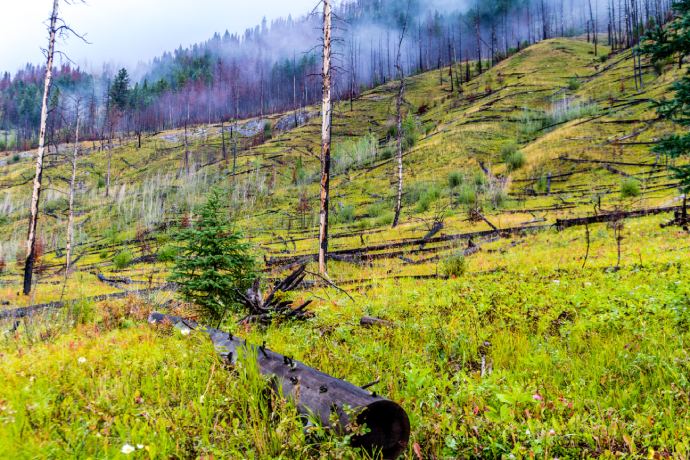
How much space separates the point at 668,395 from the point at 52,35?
22.6 meters

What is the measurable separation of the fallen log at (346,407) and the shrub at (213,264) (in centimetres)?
411

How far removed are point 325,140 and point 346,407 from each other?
10595 mm

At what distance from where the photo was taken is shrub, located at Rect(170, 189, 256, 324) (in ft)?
21.5

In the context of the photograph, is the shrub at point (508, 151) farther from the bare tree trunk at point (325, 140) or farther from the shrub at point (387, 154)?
the bare tree trunk at point (325, 140)

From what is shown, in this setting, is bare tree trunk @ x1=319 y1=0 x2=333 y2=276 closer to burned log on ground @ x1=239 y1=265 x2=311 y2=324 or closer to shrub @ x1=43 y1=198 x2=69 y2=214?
burned log on ground @ x1=239 y1=265 x2=311 y2=324

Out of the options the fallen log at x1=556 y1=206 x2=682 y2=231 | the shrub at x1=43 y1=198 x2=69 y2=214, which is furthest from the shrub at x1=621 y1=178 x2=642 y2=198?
the shrub at x1=43 y1=198 x2=69 y2=214

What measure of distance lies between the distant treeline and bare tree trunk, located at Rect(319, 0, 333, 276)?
Answer: 74323 millimetres

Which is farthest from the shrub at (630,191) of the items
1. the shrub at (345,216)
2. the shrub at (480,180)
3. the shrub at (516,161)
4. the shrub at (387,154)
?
the shrub at (387,154)

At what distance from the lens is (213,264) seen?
6820 mm

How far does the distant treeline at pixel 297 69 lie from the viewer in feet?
304

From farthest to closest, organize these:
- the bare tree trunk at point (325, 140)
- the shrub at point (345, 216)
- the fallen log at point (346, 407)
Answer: the shrub at point (345, 216)
the bare tree trunk at point (325, 140)
the fallen log at point (346, 407)

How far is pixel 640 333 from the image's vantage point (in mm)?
3625

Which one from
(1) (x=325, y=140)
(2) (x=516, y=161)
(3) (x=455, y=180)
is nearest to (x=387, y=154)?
(3) (x=455, y=180)

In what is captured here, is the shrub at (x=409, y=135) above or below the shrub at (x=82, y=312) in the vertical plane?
above
